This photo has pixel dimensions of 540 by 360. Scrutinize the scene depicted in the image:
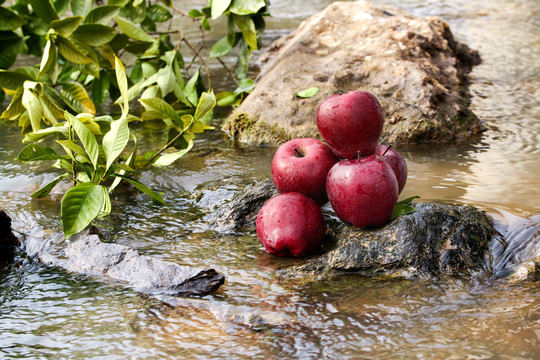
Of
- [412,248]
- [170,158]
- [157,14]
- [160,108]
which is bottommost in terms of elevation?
[412,248]

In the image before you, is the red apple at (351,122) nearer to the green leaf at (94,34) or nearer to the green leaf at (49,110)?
the green leaf at (49,110)

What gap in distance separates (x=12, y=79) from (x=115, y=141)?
1425mm

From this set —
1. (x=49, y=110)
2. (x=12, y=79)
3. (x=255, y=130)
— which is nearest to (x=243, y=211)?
(x=255, y=130)

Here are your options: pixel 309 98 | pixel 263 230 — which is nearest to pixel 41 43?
pixel 309 98

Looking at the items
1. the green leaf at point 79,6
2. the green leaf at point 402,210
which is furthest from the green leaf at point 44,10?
the green leaf at point 402,210

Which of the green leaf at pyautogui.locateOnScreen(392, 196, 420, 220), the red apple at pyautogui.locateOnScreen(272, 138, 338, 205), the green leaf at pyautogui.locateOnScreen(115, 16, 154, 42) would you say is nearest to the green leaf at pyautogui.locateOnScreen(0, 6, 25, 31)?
the green leaf at pyautogui.locateOnScreen(115, 16, 154, 42)

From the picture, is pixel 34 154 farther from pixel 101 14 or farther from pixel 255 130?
pixel 255 130

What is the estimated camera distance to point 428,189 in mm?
2998

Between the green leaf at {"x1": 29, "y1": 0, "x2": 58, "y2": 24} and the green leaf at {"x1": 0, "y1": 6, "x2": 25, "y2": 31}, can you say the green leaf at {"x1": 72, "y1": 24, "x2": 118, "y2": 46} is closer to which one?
the green leaf at {"x1": 29, "y1": 0, "x2": 58, "y2": 24}

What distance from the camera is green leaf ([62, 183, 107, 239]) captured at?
241 cm

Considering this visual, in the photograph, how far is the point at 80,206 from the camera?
248 centimetres

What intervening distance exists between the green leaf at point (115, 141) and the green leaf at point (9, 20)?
1670mm

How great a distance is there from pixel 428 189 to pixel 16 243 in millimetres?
2018

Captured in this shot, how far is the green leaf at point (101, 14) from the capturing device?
3.83m
